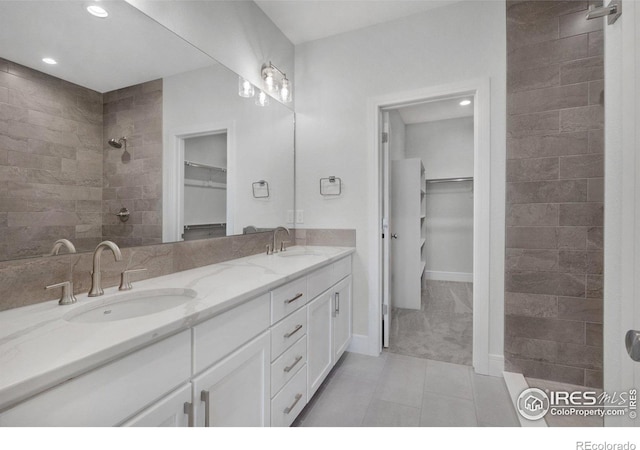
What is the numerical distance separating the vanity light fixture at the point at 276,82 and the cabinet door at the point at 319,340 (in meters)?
1.61

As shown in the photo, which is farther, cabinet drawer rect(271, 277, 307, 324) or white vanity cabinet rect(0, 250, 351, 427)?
cabinet drawer rect(271, 277, 307, 324)

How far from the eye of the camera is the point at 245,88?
1984mm

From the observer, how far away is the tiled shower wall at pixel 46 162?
0.92m

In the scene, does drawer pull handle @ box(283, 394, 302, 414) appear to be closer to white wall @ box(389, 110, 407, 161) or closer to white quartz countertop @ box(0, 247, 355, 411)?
white quartz countertop @ box(0, 247, 355, 411)

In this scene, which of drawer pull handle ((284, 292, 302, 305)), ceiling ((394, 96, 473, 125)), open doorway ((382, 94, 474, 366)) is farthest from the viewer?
ceiling ((394, 96, 473, 125))

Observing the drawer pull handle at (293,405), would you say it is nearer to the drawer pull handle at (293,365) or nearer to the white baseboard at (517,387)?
the drawer pull handle at (293,365)

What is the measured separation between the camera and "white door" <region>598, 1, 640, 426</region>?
0.61m

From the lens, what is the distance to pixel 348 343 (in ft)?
7.36

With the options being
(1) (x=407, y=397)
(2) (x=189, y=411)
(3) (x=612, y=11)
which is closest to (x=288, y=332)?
(2) (x=189, y=411)

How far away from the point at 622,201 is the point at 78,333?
1.31 m

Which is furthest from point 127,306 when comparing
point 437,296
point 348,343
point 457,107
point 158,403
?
point 457,107

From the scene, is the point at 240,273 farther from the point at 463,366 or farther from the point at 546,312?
the point at 546,312

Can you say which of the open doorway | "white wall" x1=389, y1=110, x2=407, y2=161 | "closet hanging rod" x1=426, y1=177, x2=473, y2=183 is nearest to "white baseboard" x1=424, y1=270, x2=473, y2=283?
the open doorway

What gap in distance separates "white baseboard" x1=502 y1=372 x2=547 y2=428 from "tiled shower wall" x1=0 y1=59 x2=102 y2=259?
2.29 metres
